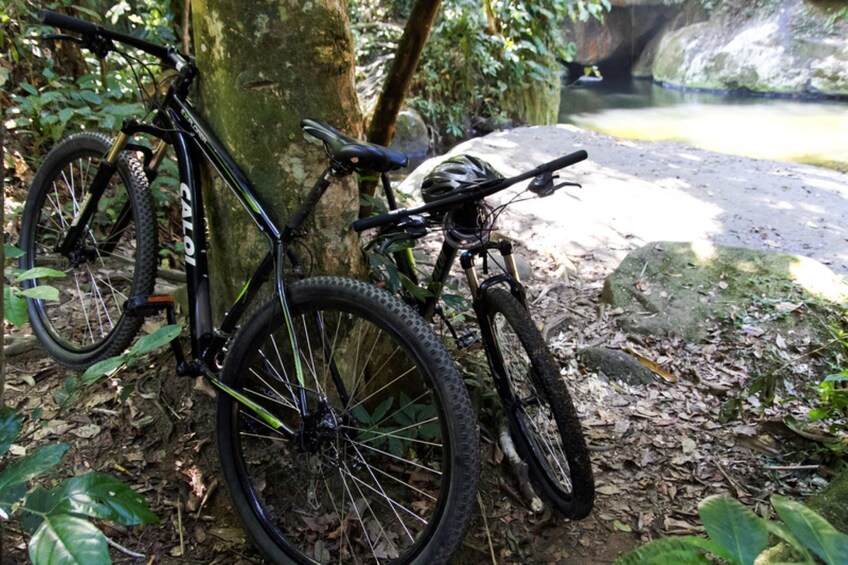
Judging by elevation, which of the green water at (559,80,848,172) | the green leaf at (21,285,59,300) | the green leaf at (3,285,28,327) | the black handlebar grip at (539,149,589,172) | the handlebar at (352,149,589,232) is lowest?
the green water at (559,80,848,172)

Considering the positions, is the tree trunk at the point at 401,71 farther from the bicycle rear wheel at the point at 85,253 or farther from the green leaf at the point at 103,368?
the green leaf at the point at 103,368

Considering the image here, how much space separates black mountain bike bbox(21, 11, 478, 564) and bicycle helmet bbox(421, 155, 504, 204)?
0.88 feet

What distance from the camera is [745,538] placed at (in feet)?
3.19

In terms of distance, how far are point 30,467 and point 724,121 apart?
14.5 meters

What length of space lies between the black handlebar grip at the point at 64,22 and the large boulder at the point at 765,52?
58.1ft

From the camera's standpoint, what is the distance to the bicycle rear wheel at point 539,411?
6.29 feet

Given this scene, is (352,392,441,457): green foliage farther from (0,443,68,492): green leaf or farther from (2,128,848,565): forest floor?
(0,443,68,492): green leaf

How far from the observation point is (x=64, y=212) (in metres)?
2.74

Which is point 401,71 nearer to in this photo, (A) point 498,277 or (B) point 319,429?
(A) point 498,277

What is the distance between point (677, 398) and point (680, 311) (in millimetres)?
676

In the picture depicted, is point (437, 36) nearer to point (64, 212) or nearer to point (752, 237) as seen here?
point (752, 237)

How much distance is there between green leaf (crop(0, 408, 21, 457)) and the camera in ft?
4.08

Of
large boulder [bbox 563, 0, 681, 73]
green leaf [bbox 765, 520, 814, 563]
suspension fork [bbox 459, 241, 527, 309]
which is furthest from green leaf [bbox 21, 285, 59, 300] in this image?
large boulder [bbox 563, 0, 681, 73]

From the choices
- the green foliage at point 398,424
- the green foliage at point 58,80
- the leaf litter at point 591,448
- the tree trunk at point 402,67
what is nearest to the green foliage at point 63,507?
the leaf litter at point 591,448
